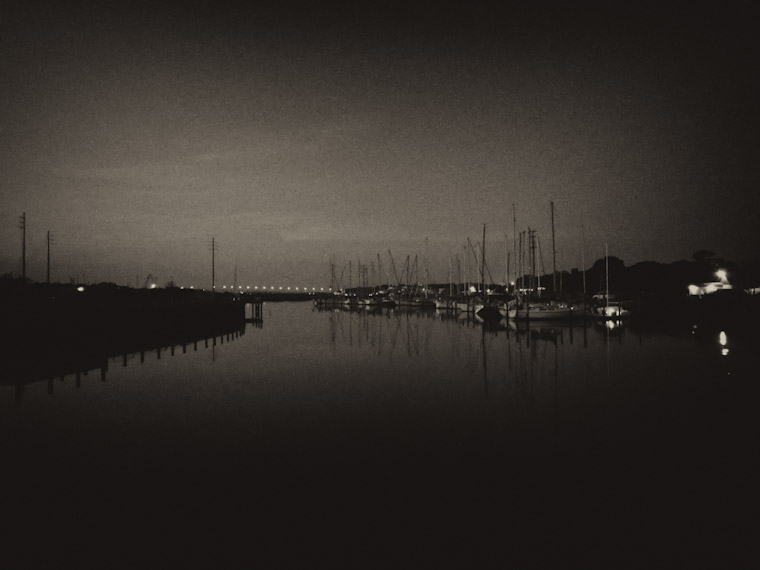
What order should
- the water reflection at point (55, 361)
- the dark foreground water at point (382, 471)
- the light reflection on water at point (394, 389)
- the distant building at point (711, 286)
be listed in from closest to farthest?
1. the dark foreground water at point (382, 471)
2. the light reflection on water at point (394, 389)
3. the water reflection at point (55, 361)
4. the distant building at point (711, 286)

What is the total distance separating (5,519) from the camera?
29.8 feet

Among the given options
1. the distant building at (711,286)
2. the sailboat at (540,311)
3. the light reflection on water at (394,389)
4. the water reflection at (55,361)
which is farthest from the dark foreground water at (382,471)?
the distant building at (711,286)

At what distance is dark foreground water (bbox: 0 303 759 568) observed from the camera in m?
8.11

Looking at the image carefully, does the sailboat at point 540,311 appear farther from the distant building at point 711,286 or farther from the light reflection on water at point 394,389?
the distant building at point 711,286

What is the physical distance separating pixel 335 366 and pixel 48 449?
17.2 m

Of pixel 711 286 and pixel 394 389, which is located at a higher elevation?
pixel 711 286

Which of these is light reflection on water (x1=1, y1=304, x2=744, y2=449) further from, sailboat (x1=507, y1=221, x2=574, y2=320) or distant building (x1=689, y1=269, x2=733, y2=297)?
distant building (x1=689, y1=269, x2=733, y2=297)

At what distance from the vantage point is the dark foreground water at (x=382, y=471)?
26.6 ft

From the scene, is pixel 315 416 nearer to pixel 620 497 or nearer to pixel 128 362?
pixel 620 497

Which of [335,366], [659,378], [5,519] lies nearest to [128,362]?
[335,366]

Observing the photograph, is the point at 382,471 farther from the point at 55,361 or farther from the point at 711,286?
the point at 711,286

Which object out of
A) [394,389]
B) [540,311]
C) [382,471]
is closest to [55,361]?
[394,389]

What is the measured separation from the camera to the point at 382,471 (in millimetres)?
11609

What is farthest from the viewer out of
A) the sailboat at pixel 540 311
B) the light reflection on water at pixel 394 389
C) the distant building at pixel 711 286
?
the distant building at pixel 711 286
